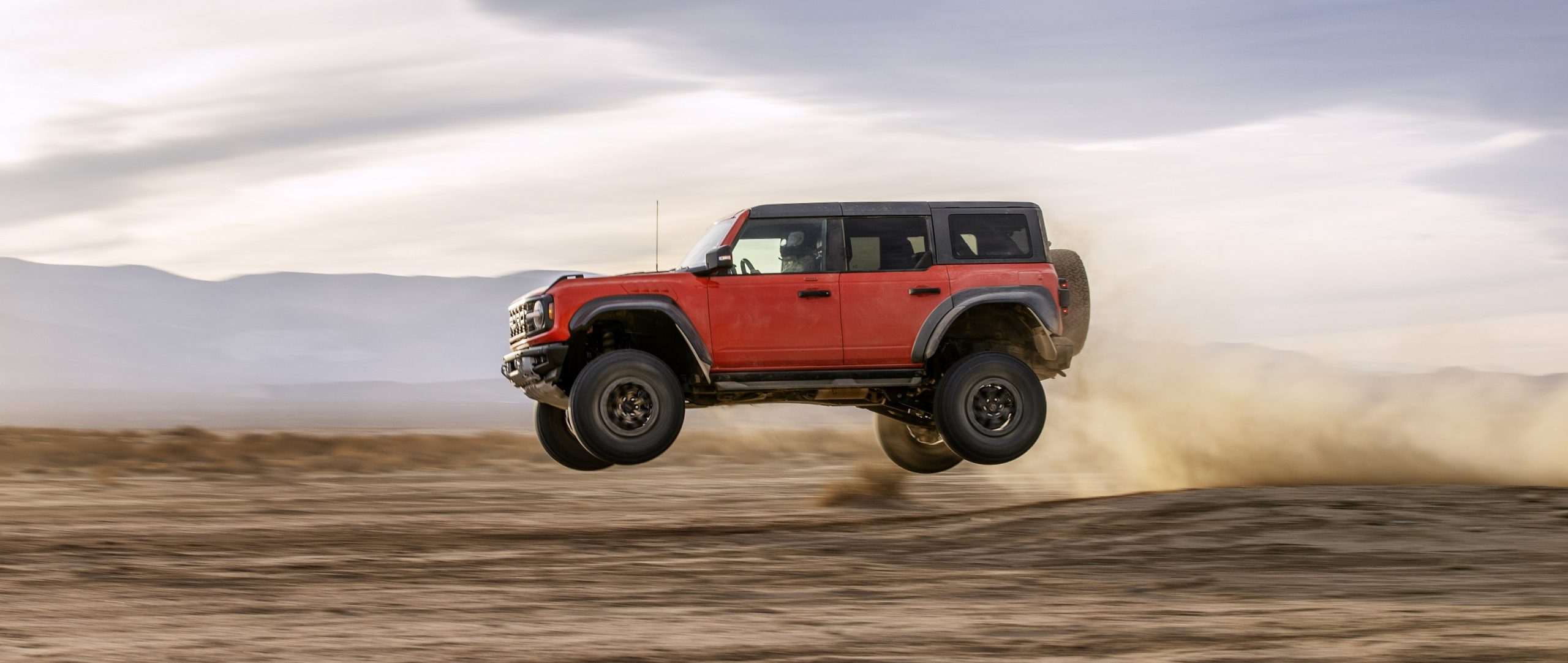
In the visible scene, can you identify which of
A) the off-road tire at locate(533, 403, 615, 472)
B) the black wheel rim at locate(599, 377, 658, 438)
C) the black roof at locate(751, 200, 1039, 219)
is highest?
the black roof at locate(751, 200, 1039, 219)

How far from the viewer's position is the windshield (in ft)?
40.3

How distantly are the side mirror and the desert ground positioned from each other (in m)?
2.54

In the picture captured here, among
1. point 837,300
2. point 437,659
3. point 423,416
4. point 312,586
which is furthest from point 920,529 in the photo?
point 423,416

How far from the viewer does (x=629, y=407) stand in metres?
11.8

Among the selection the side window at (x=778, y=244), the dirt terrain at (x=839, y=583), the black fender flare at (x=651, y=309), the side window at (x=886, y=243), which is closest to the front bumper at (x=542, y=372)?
the black fender flare at (x=651, y=309)

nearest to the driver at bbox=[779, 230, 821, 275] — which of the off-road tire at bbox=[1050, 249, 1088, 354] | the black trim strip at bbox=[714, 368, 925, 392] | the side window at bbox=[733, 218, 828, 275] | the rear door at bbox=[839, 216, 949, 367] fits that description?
the side window at bbox=[733, 218, 828, 275]

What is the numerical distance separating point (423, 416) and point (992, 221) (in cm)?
16456

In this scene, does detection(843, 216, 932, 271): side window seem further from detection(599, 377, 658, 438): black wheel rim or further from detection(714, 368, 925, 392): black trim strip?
detection(599, 377, 658, 438): black wheel rim

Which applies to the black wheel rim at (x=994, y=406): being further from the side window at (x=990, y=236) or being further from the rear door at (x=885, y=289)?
the side window at (x=990, y=236)

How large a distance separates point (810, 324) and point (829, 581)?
2156 millimetres

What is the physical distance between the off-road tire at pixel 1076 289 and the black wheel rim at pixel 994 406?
1083 mm

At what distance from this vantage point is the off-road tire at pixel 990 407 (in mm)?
12125

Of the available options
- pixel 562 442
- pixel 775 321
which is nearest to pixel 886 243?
pixel 775 321

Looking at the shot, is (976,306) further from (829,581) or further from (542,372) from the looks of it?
(542,372)
